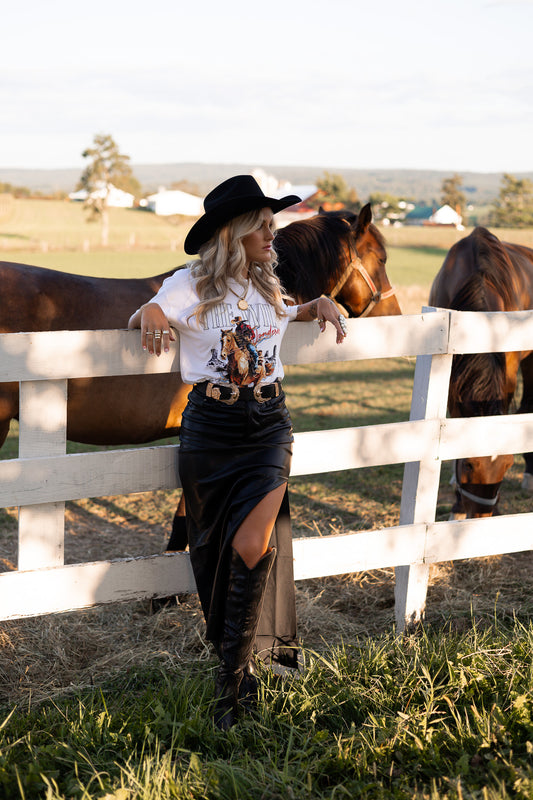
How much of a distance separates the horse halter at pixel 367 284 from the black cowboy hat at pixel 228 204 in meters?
1.72

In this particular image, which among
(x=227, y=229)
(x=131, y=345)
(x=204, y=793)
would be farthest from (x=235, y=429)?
(x=204, y=793)

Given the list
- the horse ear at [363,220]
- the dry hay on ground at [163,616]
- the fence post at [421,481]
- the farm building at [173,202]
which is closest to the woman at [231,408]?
the dry hay on ground at [163,616]

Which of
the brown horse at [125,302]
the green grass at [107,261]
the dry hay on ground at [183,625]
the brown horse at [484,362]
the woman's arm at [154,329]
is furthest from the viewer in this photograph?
the green grass at [107,261]

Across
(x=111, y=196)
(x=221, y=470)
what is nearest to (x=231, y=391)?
(x=221, y=470)

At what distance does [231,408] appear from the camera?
280cm

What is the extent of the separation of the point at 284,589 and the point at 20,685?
122 cm

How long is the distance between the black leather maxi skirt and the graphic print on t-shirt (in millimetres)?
102

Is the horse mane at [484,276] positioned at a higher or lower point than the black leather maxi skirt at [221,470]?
higher

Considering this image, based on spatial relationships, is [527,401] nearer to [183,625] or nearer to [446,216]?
[183,625]

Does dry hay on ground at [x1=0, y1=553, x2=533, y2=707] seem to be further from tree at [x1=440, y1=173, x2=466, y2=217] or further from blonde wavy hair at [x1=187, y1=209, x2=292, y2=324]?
tree at [x1=440, y1=173, x2=466, y2=217]

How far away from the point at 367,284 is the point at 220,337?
222cm

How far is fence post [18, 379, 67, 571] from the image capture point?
2805 mm

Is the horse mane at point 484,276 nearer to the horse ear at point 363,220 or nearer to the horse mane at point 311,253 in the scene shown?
the horse ear at point 363,220

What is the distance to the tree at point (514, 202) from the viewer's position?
379 ft
